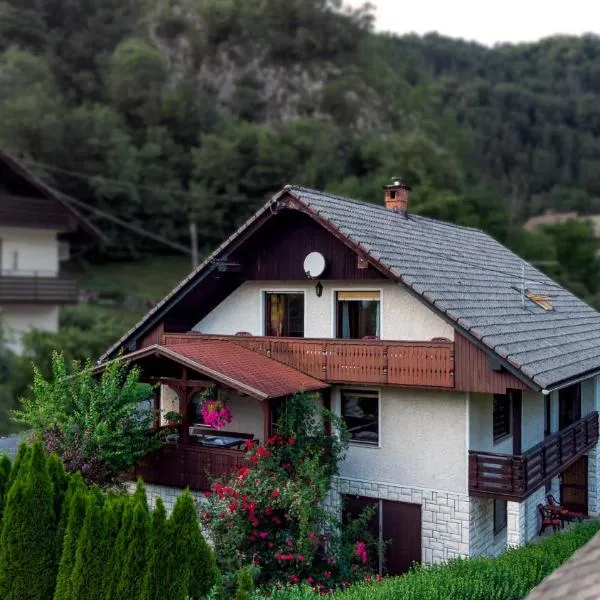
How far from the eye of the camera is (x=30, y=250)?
28.1m

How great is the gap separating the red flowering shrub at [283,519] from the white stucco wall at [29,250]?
714 inches

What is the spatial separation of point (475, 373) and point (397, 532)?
3.48m

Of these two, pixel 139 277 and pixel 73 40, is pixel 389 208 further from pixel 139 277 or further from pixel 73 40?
pixel 73 40

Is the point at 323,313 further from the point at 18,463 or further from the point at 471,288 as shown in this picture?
the point at 18,463

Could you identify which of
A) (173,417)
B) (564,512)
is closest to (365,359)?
(173,417)

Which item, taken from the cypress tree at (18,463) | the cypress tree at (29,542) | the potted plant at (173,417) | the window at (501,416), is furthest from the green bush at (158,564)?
the window at (501,416)

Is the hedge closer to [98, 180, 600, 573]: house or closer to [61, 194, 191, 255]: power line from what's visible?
[98, 180, 600, 573]: house

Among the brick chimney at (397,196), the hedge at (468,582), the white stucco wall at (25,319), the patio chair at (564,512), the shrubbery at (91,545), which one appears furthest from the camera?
the white stucco wall at (25,319)

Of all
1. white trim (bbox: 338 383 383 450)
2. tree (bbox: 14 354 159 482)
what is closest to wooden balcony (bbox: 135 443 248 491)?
tree (bbox: 14 354 159 482)

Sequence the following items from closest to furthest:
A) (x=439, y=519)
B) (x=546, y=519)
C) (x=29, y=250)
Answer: (x=439, y=519) → (x=546, y=519) → (x=29, y=250)

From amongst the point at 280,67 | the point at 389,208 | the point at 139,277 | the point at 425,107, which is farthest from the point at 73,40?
the point at 389,208

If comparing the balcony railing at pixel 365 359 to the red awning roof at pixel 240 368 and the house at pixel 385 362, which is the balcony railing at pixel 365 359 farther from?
the red awning roof at pixel 240 368

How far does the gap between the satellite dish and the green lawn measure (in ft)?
104

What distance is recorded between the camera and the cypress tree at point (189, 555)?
8812 millimetres
